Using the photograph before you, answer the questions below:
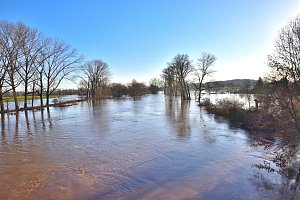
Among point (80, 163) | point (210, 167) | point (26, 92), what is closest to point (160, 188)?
point (210, 167)

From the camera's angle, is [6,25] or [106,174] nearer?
[106,174]

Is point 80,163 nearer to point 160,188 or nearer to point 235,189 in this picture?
point 160,188

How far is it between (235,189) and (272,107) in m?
3.60

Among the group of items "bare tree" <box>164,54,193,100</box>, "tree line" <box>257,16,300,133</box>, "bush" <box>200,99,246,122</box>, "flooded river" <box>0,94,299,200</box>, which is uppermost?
"bare tree" <box>164,54,193,100</box>

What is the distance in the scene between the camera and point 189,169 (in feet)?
19.9

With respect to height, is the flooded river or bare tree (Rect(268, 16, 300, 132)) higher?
bare tree (Rect(268, 16, 300, 132))

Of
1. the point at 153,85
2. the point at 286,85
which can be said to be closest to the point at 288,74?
the point at 286,85

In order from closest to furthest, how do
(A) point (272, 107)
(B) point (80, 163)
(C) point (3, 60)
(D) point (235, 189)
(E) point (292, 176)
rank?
(D) point (235, 189), (E) point (292, 176), (B) point (80, 163), (A) point (272, 107), (C) point (3, 60)

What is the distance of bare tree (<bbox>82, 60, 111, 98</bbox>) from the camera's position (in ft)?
182

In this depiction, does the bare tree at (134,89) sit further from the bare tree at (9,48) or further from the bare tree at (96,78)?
the bare tree at (9,48)

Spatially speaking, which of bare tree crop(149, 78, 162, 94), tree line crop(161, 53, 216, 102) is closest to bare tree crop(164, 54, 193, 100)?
tree line crop(161, 53, 216, 102)

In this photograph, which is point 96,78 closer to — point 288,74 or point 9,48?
point 9,48

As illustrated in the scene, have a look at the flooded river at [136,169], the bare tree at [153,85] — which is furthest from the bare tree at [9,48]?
the bare tree at [153,85]

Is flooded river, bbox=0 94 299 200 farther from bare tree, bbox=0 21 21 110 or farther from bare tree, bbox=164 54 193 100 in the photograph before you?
bare tree, bbox=164 54 193 100
